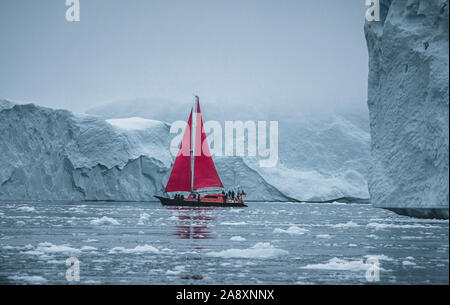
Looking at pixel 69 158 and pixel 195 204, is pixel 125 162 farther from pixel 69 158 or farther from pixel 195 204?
pixel 195 204

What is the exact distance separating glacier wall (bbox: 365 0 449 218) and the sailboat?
2204 cm

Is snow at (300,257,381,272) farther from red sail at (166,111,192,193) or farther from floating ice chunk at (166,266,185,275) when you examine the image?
red sail at (166,111,192,193)

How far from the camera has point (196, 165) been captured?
128 ft

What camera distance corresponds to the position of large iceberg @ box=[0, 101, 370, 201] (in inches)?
1593

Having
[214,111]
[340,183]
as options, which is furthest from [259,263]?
[214,111]

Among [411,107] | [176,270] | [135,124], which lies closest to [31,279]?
[176,270]

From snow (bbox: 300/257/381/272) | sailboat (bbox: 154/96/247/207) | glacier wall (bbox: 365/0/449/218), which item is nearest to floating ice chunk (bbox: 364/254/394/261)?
snow (bbox: 300/257/381/272)

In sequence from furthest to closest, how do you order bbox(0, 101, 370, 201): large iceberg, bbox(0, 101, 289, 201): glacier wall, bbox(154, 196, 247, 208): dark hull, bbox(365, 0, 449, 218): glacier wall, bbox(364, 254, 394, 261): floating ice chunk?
1. bbox(0, 101, 370, 201): large iceberg
2. bbox(0, 101, 289, 201): glacier wall
3. bbox(154, 196, 247, 208): dark hull
4. bbox(365, 0, 449, 218): glacier wall
5. bbox(364, 254, 394, 261): floating ice chunk

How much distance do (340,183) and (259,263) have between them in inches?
1729

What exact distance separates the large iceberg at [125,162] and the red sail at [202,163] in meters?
7.13

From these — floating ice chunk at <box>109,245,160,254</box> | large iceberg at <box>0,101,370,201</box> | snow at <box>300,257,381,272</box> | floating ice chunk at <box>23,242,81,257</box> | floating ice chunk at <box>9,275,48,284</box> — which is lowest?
large iceberg at <box>0,101,370,201</box>

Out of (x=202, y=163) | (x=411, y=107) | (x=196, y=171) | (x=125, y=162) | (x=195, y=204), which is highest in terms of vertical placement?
(x=411, y=107)

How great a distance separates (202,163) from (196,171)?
0.82 m
